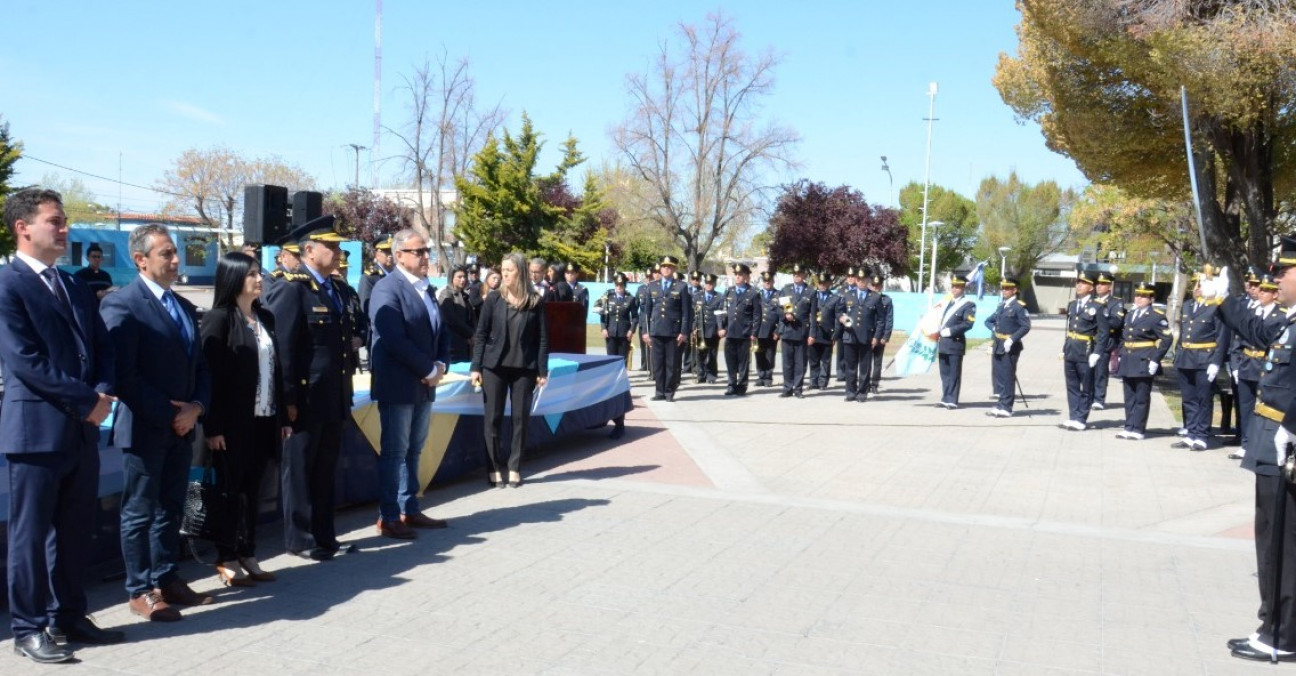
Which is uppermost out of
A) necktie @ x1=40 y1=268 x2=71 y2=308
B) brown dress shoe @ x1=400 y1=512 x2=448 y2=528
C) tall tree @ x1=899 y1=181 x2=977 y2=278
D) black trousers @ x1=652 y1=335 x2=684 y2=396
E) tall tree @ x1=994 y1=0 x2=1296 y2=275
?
tall tree @ x1=899 y1=181 x2=977 y2=278

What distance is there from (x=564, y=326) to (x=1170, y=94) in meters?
10.3

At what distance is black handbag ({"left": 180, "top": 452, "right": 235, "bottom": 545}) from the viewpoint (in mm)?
5566

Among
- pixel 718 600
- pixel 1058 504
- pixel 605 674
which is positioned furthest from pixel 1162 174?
pixel 605 674

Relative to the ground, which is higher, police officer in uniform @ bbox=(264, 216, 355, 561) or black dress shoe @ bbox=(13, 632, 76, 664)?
police officer in uniform @ bbox=(264, 216, 355, 561)

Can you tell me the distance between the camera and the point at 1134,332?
510 inches

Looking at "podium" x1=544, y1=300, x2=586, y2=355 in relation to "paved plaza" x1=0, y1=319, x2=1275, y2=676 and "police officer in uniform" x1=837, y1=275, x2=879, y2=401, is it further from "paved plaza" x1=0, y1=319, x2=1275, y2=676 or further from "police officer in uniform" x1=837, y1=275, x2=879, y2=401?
"police officer in uniform" x1=837, y1=275, x2=879, y2=401

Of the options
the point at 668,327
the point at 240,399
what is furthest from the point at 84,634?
the point at 668,327

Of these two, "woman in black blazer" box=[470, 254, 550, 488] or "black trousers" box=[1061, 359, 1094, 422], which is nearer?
"woman in black blazer" box=[470, 254, 550, 488]

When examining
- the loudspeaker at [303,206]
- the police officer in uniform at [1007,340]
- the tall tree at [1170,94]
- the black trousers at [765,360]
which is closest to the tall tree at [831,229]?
the tall tree at [1170,94]

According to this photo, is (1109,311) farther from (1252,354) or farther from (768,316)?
(768,316)

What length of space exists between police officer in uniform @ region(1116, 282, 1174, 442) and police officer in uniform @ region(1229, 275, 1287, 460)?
2.78ft

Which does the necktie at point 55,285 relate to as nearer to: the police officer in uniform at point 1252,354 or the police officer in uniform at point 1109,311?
the police officer in uniform at point 1252,354

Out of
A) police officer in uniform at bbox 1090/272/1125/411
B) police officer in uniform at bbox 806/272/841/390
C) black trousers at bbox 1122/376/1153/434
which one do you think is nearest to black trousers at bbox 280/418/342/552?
black trousers at bbox 1122/376/1153/434

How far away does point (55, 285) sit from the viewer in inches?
176
